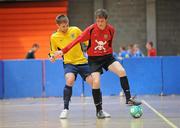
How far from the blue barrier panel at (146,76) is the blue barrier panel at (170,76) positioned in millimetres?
154

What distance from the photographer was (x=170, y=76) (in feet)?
59.2

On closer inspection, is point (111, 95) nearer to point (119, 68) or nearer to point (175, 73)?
point (175, 73)

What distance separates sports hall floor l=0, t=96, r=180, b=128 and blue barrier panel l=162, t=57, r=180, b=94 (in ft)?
6.37

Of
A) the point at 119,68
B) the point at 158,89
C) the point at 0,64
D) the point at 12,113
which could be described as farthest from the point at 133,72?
the point at 119,68

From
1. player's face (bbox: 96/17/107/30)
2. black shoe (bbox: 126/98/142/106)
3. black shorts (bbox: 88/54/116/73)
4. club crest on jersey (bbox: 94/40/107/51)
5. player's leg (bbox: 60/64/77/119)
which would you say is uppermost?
player's face (bbox: 96/17/107/30)

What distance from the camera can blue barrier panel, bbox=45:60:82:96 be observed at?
18055mm

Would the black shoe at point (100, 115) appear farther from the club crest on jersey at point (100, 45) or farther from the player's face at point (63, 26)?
the player's face at point (63, 26)

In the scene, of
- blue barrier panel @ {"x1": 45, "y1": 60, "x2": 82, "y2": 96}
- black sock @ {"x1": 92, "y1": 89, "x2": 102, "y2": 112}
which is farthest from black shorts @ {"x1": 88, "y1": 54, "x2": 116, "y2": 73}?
blue barrier panel @ {"x1": 45, "y1": 60, "x2": 82, "y2": 96}

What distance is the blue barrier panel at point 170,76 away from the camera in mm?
17984

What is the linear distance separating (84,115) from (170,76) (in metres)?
6.53

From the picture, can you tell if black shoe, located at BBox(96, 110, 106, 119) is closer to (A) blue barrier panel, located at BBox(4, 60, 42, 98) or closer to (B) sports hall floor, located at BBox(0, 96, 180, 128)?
(B) sports hall floor, located at BBox(0, 96, 180, 128)

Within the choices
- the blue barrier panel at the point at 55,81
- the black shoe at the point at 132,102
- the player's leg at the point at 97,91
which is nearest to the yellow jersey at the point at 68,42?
the player's leg at the point at 97,91

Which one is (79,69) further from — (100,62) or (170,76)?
(170,76)

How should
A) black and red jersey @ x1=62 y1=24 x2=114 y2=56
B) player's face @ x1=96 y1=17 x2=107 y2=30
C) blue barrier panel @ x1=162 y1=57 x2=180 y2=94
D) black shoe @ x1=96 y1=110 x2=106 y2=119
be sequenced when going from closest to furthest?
player's face @ x1=96 y1=17 x2=107 y2=30 → black and red jersey @ x1=62 y1=24 x2=114 y2=56 → black shoe @ x1=96 y1=110 x2=106 y2=119 → blue barrier panel @ x1=162 y1=57 x2=180 y2=94
